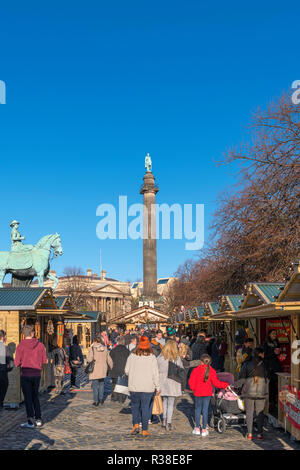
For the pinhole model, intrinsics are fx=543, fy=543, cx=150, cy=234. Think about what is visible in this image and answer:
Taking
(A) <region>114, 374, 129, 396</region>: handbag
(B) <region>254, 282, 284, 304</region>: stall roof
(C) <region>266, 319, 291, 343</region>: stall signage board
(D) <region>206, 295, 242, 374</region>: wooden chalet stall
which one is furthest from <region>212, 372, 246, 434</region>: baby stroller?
(D) <region>206, 295, 242, 374</region>: wooden chalet stall

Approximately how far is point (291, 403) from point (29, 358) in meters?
4.87

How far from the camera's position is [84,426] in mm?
10570

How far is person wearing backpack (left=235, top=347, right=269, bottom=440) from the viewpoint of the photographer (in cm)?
940

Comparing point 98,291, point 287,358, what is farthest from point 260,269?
point 98,291

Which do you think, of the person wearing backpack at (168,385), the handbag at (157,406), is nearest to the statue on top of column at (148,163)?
the person wearing backpack at (168,385)

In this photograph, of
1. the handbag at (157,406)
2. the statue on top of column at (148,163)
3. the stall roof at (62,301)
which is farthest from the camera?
the statue on top of column at (148,163)

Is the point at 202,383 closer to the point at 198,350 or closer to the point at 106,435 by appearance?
the point at 106,435

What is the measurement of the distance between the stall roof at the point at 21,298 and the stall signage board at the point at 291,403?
642 cm

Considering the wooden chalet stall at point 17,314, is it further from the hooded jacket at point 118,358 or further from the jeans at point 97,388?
the hooded jacket at point 118,358

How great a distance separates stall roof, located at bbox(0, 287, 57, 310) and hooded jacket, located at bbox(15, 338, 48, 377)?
9.34ft

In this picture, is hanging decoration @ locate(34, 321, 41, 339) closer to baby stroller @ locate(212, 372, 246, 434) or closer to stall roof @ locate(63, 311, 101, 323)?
stall roof @ locate(63, 311, 101, 323)

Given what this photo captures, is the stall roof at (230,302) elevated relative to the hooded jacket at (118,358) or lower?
elevated

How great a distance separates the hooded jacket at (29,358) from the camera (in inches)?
408
